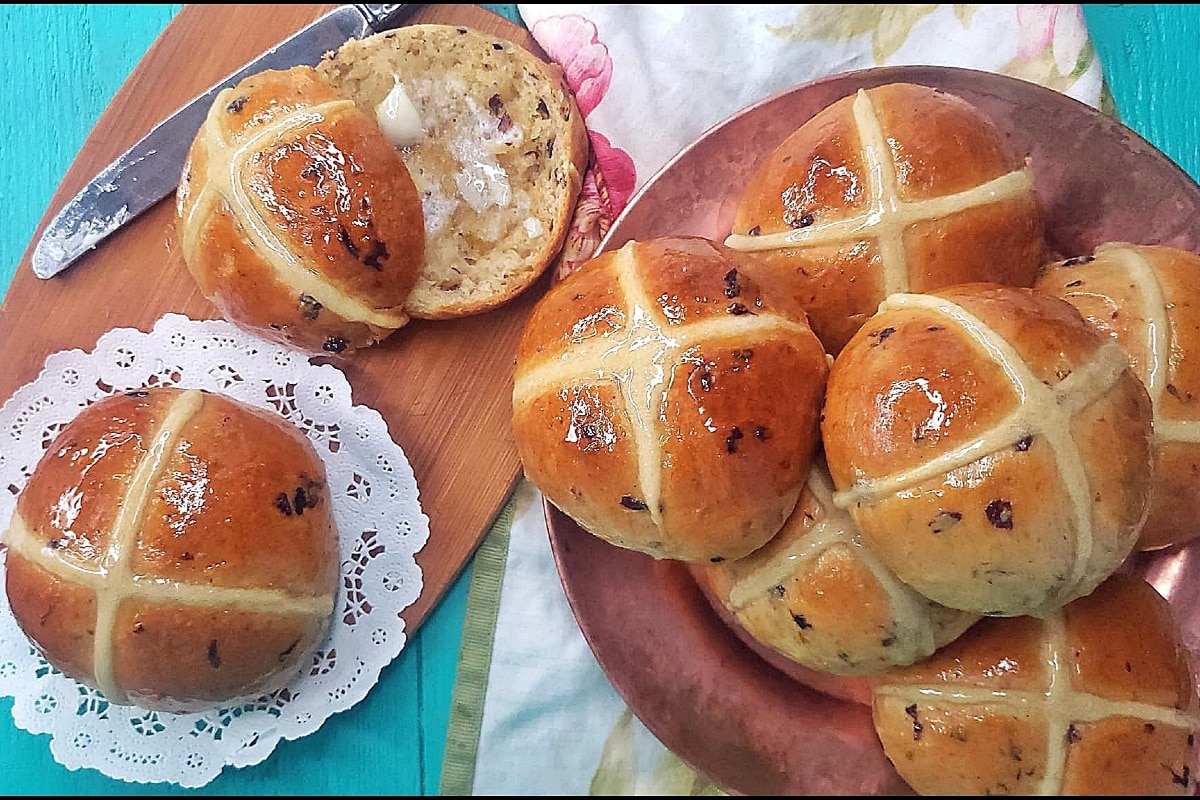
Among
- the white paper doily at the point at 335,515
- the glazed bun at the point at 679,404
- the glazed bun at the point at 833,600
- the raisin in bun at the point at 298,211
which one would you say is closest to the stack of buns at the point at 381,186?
the raisin in bun at the point at 298,211

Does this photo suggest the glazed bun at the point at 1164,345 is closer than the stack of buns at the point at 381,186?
Yes

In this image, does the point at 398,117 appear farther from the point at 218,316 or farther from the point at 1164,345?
the point at 1164,345

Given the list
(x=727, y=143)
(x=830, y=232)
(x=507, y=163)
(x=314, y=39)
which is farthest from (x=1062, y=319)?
(x=314, y=39)

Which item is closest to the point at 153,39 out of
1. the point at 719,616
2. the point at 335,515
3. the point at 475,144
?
the point at 475,144

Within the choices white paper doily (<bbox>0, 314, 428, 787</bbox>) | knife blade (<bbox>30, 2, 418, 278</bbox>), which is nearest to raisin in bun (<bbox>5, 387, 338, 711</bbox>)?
white paper doily (<bbox>0, 314, 428, 787</bbox>)

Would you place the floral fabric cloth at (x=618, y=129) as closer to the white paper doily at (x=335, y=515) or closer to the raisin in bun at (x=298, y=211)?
the white paper doily at (x=335, y=515)

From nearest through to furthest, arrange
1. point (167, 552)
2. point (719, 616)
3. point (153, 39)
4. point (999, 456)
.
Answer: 1. point (999, 456)
2. point (167, 552)
3. point (719, 616)
4. point (153, 39)

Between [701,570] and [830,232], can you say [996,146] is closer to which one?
[830,232]
